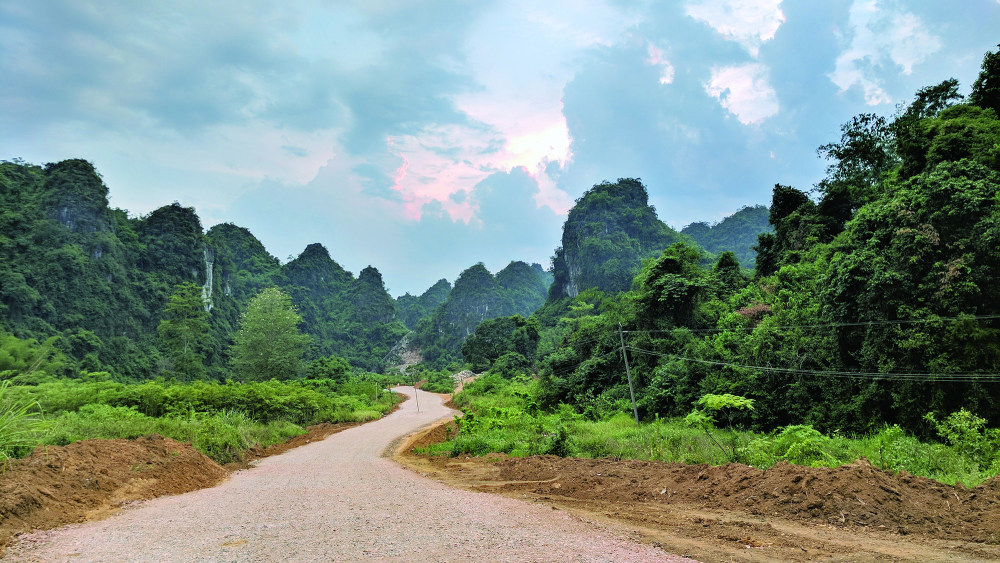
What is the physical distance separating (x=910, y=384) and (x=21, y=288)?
57137 millimetres

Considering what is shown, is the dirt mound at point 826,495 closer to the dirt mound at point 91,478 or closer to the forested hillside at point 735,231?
the dirt mound at point 91,478

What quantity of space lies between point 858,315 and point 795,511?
11.6 meters

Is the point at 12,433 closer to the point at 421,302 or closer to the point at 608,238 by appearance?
the point at 608,238

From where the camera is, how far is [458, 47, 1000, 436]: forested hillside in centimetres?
1122

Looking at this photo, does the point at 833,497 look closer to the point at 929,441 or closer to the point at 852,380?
the point at 929,441

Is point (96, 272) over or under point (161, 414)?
over

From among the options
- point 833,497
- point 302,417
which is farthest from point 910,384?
point 302,417

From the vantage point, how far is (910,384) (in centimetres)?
1181

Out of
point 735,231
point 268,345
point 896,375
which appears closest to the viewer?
point 896,375

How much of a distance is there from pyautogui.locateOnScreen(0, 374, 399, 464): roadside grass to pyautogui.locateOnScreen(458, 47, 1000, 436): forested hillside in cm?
1247

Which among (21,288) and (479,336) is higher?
(21,288)

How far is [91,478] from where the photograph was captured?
240 inches

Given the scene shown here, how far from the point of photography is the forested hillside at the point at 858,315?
11219 millimetres

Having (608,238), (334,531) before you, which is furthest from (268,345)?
(608,238)
